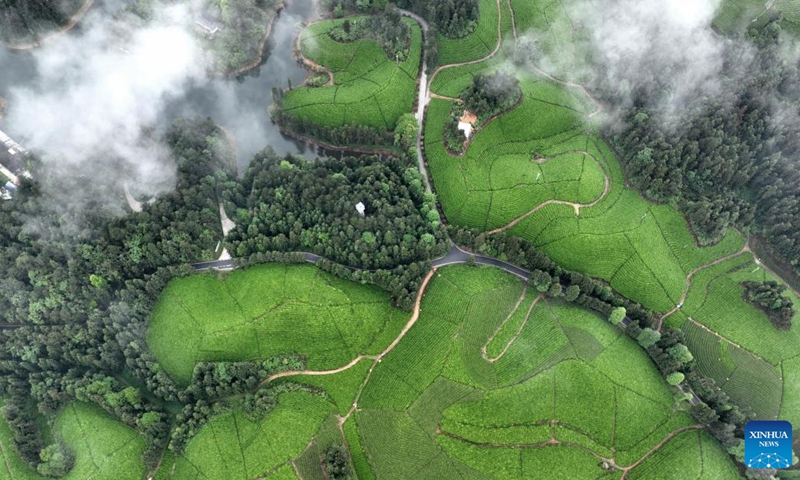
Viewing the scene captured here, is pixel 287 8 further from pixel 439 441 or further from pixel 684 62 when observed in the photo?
pixel 439 441

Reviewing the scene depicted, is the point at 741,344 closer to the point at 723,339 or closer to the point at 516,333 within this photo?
the point at 723,339

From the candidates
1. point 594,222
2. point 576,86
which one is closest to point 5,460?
point 594,222

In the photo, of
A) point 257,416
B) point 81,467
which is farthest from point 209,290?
point 81,467

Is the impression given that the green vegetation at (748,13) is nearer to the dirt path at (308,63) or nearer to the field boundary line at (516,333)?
the field boundary line at (516,333)

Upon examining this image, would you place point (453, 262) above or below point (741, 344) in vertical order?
below

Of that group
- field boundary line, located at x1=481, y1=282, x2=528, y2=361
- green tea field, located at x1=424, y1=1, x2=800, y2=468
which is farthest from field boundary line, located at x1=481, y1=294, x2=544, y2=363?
green tea field, located at x1=424, y1=1, x2=800, y2=468
